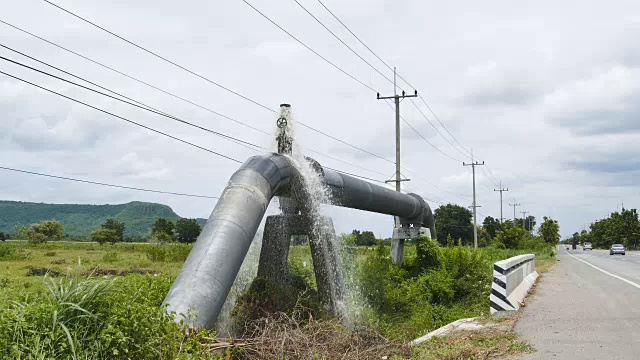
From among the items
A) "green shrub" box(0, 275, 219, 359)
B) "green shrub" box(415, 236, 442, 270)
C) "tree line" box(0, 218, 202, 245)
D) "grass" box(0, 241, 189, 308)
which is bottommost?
"grass" box(0, 241, 189, 308)

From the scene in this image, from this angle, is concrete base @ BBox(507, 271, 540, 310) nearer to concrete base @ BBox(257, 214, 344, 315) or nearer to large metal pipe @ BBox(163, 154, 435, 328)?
concrete base @ BBox(257, 214, 344, 315)

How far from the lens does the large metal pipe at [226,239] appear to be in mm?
8492

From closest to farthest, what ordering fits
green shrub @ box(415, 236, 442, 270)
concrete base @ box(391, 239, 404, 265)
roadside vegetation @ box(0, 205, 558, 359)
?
roadside vegetation @ box(0, 205, 558, 359)
green shrub @ box(415, 236, 442, 270)
concrete base @ box(391, 239, 404, 265)

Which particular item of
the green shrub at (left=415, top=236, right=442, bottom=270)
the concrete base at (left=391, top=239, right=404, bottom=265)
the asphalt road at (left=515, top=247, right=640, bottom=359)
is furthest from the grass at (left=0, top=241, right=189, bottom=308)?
the green shrub at (left=415, top=236, right=442, bottom=270)

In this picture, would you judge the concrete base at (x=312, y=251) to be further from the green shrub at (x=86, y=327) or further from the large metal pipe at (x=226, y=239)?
the green shrub at (x=86, y=327)

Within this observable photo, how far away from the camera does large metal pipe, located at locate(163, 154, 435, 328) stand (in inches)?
334

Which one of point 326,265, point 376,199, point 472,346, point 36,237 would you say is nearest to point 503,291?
point 326,265

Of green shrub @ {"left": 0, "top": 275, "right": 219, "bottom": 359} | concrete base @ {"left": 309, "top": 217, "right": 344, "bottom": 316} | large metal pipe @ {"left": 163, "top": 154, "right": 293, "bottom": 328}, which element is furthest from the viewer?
concrete base @ {"left": 309, "top": 217, "right": 344, "bottom": 316}

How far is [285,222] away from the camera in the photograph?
1385 cm

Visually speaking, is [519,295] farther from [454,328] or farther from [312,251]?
[312,251]

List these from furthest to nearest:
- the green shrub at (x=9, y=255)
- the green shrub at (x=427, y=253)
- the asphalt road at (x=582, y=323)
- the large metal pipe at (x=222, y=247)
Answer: the green shrub at (x=9, y=255) → the green shrub at (x=427, y=253) → the asphalt road at (x=582, y=323) → the large metal pipe at (x=222, y=247)

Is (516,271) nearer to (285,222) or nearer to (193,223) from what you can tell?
(285,222)

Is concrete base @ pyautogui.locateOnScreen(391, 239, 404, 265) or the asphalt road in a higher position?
concrete base @ pyautogui.locateOnScreen(391, 239, 404, 265)

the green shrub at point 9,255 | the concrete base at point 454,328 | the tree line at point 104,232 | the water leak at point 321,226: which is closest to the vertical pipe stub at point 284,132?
the water leak at point 321,226
